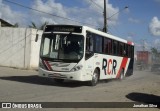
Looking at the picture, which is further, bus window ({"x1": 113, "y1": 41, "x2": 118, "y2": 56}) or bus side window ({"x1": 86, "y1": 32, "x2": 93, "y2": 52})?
bus window ({"x1": 113, "y1": 41, "x2": 118, "y2": 56})

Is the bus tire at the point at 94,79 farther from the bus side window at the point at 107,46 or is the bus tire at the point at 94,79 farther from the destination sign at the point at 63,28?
the destination sign at the point at 63,28

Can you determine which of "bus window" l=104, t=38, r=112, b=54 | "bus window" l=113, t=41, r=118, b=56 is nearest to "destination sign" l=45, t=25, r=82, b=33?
"bus window" l=104, t=38, r=112, b=54

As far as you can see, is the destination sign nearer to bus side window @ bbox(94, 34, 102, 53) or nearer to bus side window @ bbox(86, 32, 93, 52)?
bus side window @ bbox(86, 32, 93, 52)

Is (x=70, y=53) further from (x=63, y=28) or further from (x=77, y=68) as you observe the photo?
(x=63, y=28)

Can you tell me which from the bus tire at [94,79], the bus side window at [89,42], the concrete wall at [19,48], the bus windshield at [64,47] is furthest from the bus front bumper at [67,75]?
the concrete wall at [19,48]

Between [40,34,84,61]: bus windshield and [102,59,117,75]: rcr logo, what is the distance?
359 centimetres

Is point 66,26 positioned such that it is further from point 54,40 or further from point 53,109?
point 53,109

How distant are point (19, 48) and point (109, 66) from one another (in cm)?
1211

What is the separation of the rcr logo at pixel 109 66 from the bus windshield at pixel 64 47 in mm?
3592

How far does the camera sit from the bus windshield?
20.2 meters

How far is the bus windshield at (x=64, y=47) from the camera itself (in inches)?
794

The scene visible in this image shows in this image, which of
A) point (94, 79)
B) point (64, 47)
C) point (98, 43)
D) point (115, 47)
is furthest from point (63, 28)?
point (115, 47)

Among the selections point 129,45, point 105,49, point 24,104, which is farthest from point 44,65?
point 129,45

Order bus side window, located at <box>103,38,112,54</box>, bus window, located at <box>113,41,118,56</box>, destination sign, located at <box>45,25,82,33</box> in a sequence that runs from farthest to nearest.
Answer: bus window, located at <box>113,41,118,56</box> < bus side window, located at <box>103,38,112,54</box> < destination sign, located at <box>45,25,82,33</box>
